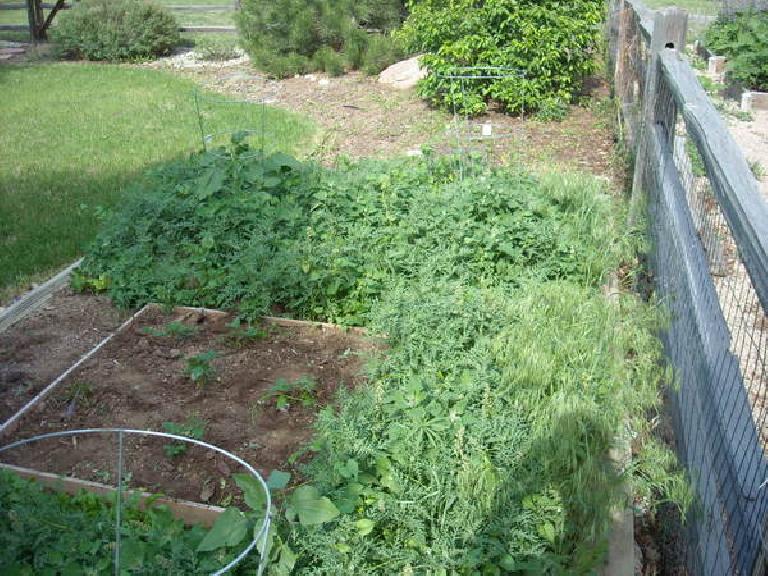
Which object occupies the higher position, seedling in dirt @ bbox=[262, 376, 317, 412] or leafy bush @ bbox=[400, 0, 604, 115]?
leafy bush @ bbox=[400, 0, 604, 115]

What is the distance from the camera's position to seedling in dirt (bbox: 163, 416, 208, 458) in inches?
147

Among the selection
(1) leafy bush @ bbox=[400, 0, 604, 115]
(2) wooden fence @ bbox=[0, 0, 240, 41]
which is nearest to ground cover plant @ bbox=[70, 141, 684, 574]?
(1) leafy bush @ bbox=[400, 0, 604, 115]

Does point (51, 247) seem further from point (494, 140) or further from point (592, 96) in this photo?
point (592, 96)

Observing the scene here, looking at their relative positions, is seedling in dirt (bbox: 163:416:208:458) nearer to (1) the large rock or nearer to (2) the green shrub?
(1) the large rock

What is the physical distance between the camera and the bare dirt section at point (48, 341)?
443cm

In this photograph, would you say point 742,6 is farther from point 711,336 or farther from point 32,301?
point 711,336

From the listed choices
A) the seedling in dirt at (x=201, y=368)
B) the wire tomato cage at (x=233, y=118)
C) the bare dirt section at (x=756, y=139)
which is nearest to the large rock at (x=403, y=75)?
the wire tomato cage at (x=233, y=118)

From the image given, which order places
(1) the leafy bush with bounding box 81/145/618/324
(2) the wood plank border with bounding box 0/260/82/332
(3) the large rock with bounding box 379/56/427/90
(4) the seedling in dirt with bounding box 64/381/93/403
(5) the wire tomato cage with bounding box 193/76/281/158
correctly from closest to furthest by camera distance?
(4) the seedling in dirt with bounding box 64/381/93/403, (1) the leafy bush with bounding box 81/145/618/324, (2) the wood plank border with bounding box 0/260/82/332, (5) the wire tomato cage with bounding box 193/76/281/158, (3) the large rock with bounding box 379/56/427/90

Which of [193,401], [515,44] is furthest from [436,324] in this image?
[515,44]

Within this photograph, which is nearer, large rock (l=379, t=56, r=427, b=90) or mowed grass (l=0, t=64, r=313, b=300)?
mowed grass (l=0, t=64, r=313, b=300)

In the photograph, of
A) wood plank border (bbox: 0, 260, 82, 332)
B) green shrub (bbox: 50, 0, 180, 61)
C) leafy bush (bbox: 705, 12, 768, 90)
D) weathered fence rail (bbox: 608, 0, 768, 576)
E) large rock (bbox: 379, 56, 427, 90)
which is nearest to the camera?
weathered fence rail (bbox: 608, 0, 768, 576)

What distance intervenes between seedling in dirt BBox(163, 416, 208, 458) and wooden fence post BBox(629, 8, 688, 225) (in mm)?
3038

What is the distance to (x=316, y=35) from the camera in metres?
13.3

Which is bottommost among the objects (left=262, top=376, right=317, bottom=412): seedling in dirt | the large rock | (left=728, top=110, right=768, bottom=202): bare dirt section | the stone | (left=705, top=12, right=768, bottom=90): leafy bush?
(left=262, top=376, right=317, bottom=412): seedling in dirt
